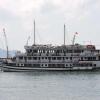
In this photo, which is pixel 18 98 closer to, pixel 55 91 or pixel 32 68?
pixel 55 91

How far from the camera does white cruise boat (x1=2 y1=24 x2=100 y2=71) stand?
120125 millimetres

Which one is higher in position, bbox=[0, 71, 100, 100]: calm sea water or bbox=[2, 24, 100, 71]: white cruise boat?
bbox=[2, 24, 100, 71]: white cruise boat

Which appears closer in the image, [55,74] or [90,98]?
[90,98]

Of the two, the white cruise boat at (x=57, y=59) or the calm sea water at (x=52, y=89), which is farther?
the white cruise boat at (x=57, y=59)

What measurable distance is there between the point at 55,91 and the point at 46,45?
49399mm

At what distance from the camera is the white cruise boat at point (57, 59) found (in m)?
120

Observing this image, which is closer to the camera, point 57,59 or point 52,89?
point 52,89

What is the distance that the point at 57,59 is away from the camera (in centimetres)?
12062

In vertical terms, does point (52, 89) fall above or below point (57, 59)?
below

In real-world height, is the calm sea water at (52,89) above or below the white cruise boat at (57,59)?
below

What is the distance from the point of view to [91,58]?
12025cm

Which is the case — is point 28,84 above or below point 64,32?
below

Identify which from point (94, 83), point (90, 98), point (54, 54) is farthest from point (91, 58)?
point (90, 98)

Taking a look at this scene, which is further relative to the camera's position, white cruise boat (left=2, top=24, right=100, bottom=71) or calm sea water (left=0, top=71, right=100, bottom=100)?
white cruise boat (left=2, top=24, right=100, bottom=71)
